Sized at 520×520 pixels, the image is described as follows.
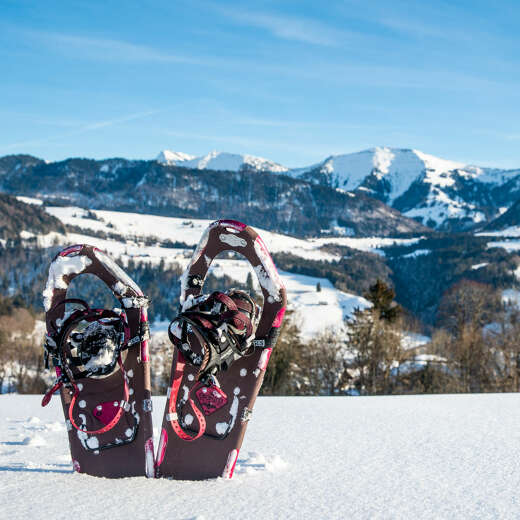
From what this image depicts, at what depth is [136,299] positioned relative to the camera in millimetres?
5117

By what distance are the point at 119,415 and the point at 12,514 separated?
1511 mm

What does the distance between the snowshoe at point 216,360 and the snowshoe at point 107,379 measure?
10.4 inches

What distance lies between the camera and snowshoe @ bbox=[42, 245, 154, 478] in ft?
16.1

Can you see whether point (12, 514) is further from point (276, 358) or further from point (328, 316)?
point (328, 316)

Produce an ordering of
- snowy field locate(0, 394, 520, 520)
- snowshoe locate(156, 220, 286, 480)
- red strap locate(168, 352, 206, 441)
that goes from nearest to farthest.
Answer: snowy field locate(0, 394, 520, 520), snowshoe locate(156, 220, 286, 480), red strap locate(168, 352, 206, 441)

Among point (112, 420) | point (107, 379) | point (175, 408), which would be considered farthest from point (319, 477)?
point (107, 379)

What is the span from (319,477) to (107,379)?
6.86 feet

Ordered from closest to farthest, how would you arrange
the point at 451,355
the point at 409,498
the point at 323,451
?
the point at 409,498, the point at 323,451, the point at 451,355

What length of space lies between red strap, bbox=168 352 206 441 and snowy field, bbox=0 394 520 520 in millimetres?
488

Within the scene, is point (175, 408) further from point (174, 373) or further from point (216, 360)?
point (216, 360)

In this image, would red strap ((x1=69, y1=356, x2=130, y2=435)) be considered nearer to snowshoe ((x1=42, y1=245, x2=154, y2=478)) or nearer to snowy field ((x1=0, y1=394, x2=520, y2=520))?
snowshoe ((x1=42, y1=245, x2=154, y2=478))

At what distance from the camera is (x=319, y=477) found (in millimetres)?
4570

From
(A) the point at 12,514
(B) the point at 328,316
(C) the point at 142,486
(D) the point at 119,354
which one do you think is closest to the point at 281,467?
(C) the point at 142,486

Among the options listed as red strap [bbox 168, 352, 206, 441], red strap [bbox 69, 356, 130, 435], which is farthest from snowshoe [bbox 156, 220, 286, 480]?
red strap [bbox 69, 356, 130, 435]
